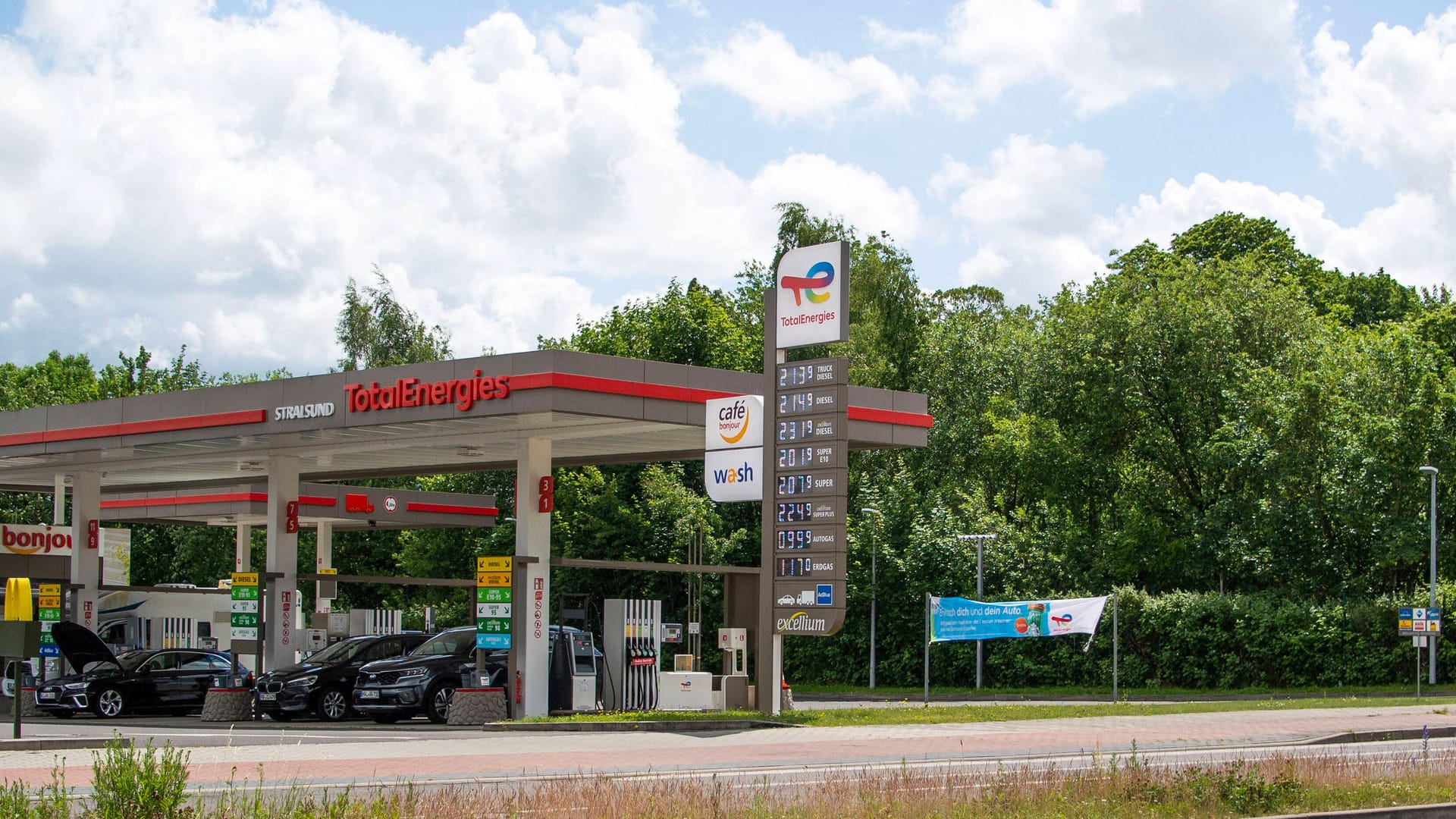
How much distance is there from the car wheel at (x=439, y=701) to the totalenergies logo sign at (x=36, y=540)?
13.0m

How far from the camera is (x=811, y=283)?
2430 centimetres

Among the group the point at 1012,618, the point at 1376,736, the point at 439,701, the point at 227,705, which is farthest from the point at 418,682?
the point at 1012,618

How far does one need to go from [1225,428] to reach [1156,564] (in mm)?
5144

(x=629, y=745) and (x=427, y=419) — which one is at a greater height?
(x=427, y=419)

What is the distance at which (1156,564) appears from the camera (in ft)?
160

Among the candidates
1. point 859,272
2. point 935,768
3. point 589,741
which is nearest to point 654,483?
point 859,272

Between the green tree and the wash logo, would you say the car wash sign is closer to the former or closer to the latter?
the wash logo

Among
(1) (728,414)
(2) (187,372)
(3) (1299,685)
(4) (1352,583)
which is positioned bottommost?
(3) (1299,685)

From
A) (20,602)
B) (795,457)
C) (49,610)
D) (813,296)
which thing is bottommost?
(49,610)

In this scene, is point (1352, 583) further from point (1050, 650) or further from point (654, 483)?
point (654, 483)

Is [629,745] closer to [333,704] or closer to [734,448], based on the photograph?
[734,448]

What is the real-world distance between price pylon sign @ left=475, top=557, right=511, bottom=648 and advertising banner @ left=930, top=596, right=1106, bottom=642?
47.9 feet

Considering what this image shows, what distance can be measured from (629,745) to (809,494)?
5125 mm

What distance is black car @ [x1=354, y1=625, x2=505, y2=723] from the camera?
2623 centimetres
